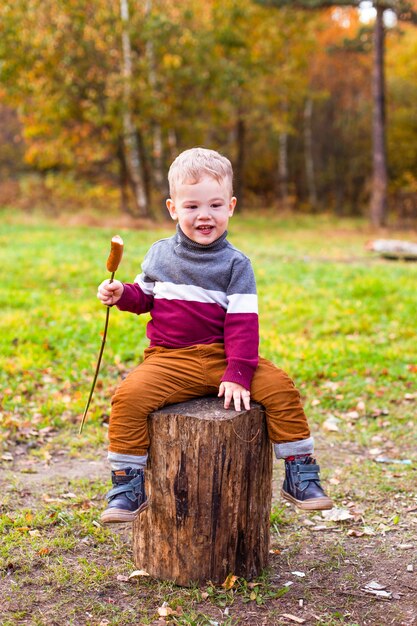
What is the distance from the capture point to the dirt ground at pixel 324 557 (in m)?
3.34

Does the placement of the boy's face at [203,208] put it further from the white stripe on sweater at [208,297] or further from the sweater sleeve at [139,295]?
the sweater sleeve at [139,295]

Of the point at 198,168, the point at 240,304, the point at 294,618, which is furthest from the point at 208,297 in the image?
the point at 294,618

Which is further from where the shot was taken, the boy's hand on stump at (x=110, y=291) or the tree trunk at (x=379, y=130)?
the tree trunk at (x=379, y=130)

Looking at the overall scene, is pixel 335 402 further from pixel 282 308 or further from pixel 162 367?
pixel 162 367

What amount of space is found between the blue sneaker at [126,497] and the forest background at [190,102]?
16.0 metres

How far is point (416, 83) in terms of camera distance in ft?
95.7

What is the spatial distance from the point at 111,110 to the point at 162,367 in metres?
17.7

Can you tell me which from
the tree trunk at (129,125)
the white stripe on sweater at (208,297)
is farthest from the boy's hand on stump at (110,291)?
the tree trunk at (129,125)

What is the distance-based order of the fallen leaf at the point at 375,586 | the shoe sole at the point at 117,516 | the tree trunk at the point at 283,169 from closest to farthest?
the shoe sole at the point at 117,516
the fallen leaf at the point at 375,586
the tree trunk at the point at 283,169

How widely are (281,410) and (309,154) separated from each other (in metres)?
28.0

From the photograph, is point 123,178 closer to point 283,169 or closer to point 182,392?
point 283,169

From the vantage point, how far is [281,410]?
11.4 ft

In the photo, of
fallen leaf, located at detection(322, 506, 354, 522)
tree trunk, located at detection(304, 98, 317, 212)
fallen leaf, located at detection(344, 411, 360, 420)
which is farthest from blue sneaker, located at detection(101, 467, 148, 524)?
tree trunk, located at detection(304, 98, 317, 212)

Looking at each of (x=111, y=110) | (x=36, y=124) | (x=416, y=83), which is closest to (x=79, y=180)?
(x=36, y=124)
